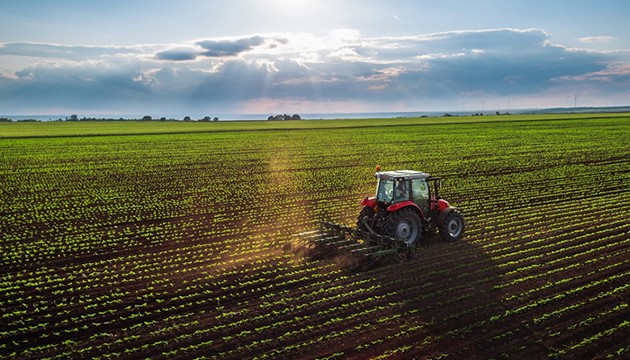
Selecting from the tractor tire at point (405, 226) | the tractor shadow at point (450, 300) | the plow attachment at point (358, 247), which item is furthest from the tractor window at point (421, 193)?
the plow attachment at point (358, 247)

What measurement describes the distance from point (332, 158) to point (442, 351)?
31575 mm

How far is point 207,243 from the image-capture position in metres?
16.1

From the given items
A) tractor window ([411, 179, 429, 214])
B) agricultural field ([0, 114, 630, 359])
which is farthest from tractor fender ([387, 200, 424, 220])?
agricultural field ([0, 114, 630, 359])

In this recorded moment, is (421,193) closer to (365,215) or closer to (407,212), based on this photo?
(407,212)

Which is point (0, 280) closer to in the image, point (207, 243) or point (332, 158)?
point (207, 243)

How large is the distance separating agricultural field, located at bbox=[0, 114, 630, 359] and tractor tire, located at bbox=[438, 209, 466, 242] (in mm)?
255

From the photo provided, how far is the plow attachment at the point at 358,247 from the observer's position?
1312cm

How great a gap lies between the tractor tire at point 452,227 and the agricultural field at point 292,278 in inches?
10.0

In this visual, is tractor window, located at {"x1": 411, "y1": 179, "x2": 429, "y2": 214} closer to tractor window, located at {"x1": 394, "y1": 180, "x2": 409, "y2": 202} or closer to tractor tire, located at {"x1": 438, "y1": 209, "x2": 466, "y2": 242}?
tractor window, located at {"x1": 394, "y1": 180, "x2": 409, "y2": 202}

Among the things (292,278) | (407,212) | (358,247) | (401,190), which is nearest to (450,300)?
(358,247)

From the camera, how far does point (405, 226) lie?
46.4ft

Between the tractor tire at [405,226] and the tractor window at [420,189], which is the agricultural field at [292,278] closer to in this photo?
the tractor tire at [405,226]

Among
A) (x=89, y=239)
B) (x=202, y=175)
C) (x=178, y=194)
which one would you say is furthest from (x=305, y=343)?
(x=202, y=175)

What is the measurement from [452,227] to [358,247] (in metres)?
3.23
